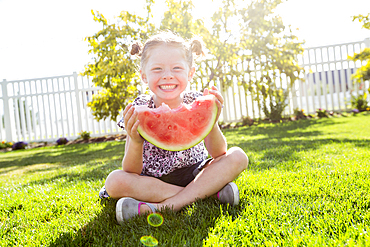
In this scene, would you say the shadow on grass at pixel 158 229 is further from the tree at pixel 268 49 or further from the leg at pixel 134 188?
the tree at pixel 268 49

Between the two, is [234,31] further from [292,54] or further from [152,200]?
[152,200]

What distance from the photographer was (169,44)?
2252 mm

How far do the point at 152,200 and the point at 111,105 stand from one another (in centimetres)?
718

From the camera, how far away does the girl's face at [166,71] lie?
7.07ft

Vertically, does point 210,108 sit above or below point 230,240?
above

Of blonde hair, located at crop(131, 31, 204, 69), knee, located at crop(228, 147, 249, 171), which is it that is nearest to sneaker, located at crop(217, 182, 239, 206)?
knee, located at crop(228, 147, 249, 171)

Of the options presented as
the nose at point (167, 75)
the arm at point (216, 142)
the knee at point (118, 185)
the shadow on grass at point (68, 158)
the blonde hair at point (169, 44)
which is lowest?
the shadow on grass at point (68, 158)

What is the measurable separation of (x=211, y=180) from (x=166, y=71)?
35.8 inches

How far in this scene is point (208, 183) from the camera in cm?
200

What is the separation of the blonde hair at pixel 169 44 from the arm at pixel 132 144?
68 centimetres

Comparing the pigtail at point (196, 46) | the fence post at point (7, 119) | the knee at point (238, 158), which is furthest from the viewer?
the fence post at point (7, 119)

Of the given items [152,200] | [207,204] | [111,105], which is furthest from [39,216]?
[111,105]

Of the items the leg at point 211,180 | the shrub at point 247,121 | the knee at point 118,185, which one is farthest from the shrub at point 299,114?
the knee at point 118,185

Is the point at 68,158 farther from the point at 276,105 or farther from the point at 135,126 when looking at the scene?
the point at 276,105
